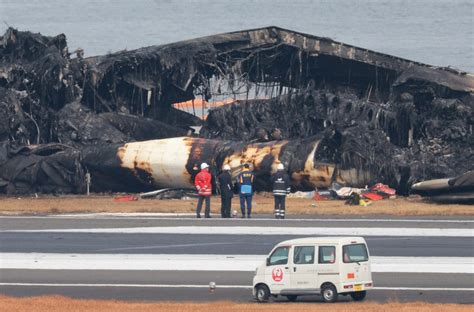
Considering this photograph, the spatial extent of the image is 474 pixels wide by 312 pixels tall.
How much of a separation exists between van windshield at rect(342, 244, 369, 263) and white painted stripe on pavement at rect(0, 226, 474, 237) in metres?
9.82

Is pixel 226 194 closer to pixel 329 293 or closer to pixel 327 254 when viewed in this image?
pixel 327 254

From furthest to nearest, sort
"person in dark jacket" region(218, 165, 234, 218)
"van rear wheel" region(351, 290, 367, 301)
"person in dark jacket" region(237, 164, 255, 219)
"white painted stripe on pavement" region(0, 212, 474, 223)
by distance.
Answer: "person in dark jacket" region(237, 164, 255, 219)
"person in dark jacket" region(218, 165, 234, 218)
"white painted stripe on pavement" region(0, 212, 474, 223)
"van rear wheel" region(351, 290, 367, 301)

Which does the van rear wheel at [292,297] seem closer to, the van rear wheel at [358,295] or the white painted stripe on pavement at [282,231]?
the van rear wheel at [358,295]

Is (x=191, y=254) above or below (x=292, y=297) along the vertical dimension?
below

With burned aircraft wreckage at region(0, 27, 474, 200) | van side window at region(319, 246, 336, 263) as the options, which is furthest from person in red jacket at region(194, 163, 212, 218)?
van side window at region(319, 246, 336, 263)

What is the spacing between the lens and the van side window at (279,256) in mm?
23345

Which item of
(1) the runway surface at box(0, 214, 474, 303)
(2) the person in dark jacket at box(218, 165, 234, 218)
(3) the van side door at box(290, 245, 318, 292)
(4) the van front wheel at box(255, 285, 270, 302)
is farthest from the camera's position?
(2) the person in dark jacket at box(218, 165, 234, 218)

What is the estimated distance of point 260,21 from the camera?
97688mm

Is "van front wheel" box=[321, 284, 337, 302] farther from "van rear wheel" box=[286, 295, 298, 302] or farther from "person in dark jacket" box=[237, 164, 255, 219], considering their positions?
"person in dark jacket" box=[237, 164, 255, 219]

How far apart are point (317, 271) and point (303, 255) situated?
2.05 feet

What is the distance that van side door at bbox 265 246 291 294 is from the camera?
23094 millimetres

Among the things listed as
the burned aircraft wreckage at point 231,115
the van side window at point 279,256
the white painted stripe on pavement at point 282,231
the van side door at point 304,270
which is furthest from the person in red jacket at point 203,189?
the van side door at point 304,270

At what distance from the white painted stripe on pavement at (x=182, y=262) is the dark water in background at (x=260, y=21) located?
58262 millimetres

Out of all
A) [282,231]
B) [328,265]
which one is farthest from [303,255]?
[282,231]
